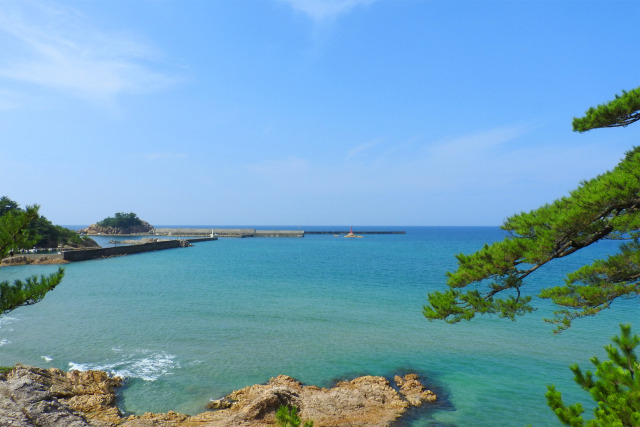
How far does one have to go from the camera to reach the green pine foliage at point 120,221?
116238mm

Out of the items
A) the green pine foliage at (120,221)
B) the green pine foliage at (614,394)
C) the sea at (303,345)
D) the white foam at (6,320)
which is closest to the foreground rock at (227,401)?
the sea at (303,345)

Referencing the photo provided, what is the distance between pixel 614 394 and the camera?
375 cm

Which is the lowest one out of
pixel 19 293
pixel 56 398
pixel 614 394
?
pixel 56 398

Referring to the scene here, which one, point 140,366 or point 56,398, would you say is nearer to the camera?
point 56,398

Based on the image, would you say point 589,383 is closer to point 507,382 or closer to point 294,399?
point 294,399

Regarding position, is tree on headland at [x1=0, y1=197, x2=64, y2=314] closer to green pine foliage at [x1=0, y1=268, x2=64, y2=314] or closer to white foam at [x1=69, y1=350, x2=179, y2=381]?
green pine foliage at [x1=0, y1=268, x2=64, y2=314]

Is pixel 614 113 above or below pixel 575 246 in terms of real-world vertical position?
above

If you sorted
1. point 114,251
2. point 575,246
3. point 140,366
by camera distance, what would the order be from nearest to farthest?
point 575,246
point 140,366
point 114,251

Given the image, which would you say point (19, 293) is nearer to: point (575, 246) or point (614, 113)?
point (575, 246)

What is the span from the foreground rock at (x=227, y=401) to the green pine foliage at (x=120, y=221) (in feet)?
391

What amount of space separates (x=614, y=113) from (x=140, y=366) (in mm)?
13785

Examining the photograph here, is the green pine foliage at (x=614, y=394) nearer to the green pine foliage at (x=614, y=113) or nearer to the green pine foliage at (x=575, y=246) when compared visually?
the green pine foliage at (x=575, y=246)

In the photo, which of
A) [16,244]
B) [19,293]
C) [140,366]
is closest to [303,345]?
[140,366]

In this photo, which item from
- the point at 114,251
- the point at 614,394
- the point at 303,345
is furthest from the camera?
the point at 114,251
